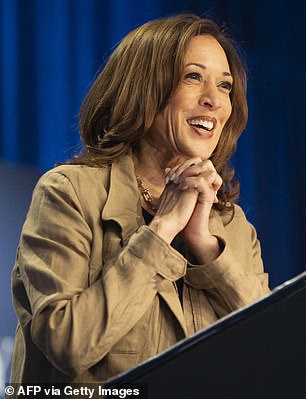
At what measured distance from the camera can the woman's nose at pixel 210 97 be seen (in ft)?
5.64

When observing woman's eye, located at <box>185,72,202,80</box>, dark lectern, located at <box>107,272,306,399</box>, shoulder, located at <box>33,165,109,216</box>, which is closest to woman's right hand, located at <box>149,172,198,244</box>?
shoulder, located at <box>33,165,109,216</box>

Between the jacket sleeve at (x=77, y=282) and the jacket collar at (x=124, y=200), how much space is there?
57mm

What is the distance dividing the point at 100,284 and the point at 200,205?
0.26 meters

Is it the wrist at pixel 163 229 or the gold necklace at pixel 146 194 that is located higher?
the gold necklace at pixel 146 194

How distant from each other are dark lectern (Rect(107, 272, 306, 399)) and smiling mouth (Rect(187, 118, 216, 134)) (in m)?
0.98

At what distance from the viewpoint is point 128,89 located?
1.73m

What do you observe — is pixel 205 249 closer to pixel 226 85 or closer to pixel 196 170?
pixel 196 170

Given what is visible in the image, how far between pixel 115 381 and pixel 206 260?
819mm

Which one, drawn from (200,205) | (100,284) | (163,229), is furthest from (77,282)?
(200,205)

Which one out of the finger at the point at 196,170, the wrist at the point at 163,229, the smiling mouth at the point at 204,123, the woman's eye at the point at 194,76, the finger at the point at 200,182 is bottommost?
the wrist at the point at 163,229

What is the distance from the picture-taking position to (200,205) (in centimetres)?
161

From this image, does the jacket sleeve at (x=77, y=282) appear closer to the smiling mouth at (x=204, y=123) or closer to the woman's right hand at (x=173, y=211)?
the woman's right hand at (x=173, y=211)

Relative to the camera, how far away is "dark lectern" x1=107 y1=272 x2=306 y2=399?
0.77m

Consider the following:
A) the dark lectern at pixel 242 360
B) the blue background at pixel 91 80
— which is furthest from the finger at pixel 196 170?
the blue background at pixel 91 80
